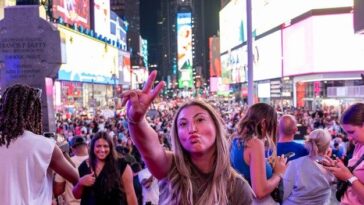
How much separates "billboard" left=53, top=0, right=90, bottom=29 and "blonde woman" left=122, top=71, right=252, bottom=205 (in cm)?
5484

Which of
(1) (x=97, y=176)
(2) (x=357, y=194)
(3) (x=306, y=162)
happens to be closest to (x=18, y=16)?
(1) (x=97, y=176)

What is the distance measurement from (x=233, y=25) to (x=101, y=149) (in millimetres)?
93690

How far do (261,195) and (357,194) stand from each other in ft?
2.12

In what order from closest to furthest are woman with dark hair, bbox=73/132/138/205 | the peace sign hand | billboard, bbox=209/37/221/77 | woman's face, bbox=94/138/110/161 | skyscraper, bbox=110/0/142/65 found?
the peace sign hand < woman with dark hair, bbox=73/132/138/205 < woman's face, bbox=94/138/110/161 < billboard, bbox=209/37/221/77 < skyscraper, bbox=110/0/142/65

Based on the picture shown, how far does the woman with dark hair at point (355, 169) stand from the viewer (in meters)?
3.84

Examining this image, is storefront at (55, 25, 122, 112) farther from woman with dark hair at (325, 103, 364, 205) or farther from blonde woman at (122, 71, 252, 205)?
blonde woman at (122, 71, 252, 205)

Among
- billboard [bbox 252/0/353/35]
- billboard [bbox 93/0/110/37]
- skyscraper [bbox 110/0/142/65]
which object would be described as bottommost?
billboard [bbox 252/0/353/35]

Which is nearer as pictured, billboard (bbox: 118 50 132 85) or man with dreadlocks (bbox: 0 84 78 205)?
man with dreadlocks (bbox: 0 84 78 205)

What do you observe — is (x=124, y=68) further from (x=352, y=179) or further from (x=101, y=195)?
(x=352, y=179)

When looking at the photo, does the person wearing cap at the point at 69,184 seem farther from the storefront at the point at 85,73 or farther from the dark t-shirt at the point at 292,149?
the storefront at the point at 85,73

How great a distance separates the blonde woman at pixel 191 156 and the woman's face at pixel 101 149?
249cm

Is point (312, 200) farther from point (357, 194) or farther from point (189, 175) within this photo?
point (189, 175)

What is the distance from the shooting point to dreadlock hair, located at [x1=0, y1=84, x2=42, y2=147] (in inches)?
148

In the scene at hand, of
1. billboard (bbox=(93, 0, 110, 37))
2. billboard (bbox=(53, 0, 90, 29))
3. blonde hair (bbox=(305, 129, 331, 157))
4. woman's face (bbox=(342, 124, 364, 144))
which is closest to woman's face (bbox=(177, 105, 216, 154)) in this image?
woman's face (bbox=(342, 124, 364, 144))
